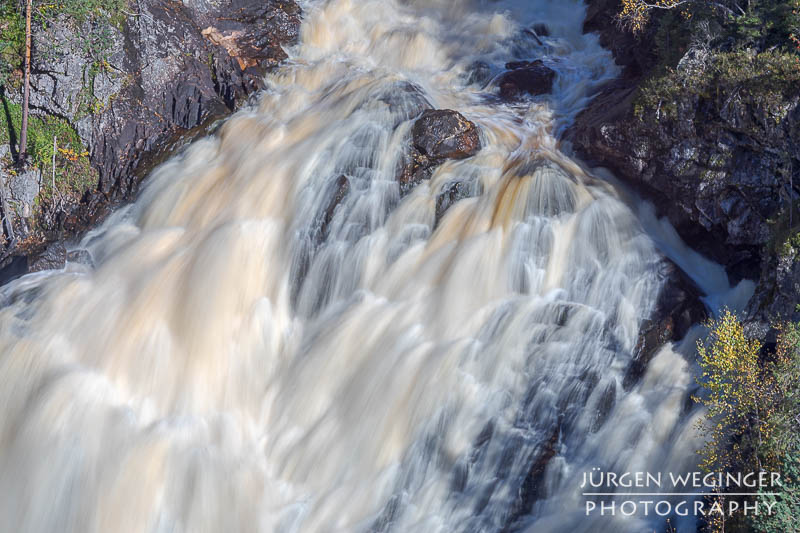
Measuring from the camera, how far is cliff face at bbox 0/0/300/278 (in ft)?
44.1

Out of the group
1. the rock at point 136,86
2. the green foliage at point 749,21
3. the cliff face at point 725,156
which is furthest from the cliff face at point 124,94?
the green foliage at point 749,21

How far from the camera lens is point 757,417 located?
7.29 metres

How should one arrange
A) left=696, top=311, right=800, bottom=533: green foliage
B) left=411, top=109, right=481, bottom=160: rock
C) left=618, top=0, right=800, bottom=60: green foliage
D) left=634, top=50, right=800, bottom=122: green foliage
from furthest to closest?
1. left=411, top=109, right=481, bottom=160: rock
2. left=618, top=0, right=800, bottom=60: green foliage
3. left=634, top=50, right=800, bottom=122: green foliage
4. left=696, top=311, right=800, bottom=533: green foliage

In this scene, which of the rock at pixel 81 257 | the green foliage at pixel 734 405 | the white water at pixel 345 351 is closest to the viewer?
the green foliage at pixel 734 405

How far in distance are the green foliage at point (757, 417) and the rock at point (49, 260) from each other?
10463 millimetres

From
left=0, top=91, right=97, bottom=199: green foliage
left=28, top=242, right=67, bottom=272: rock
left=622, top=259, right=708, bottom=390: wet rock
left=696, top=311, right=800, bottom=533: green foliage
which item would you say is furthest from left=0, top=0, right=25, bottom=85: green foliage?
left=696, top=311, right=800, bottom=533: green foliage

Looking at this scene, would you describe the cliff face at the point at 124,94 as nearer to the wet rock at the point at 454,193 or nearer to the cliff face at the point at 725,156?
the wet rock at the point at 454,193

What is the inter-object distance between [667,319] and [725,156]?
2.62 metres

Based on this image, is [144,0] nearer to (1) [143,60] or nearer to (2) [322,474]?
(1) [143,60]

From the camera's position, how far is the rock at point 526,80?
14008 millimetres

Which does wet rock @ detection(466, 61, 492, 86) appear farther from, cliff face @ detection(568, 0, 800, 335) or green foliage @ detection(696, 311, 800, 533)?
green foliage @ detection(696, 311, 800, 533)

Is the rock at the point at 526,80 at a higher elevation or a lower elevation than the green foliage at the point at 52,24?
lower

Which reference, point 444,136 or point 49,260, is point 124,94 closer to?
point 49,260

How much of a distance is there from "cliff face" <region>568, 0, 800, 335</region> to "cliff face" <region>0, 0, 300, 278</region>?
8041 mm
